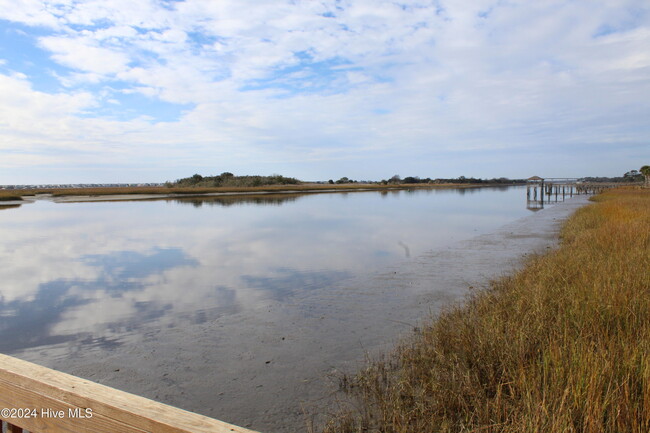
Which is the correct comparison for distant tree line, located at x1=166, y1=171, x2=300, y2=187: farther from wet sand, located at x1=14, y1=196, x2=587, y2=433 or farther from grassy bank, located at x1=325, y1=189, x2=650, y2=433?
grassy bank, located at x1=325, y1=189, x2=650, y2=433

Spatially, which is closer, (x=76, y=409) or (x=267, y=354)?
(x=76, y=409)

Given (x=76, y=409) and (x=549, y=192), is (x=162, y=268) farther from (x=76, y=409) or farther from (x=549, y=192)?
(x=549, y=192)

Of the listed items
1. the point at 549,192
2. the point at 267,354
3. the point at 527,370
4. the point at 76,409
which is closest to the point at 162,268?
the point at 267,354

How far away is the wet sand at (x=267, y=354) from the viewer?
4.59 m

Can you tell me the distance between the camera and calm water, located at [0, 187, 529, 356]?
7.56m

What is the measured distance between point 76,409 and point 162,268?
11.3 meters

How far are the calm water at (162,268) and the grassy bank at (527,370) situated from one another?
4.15 m

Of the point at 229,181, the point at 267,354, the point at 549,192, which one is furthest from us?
the point at 229,181

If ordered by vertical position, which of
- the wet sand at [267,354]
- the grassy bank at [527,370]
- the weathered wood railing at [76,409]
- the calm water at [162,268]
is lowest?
the wet sand at [267,354]

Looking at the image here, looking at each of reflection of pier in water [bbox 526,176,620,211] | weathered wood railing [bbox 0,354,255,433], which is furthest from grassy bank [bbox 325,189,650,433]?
reflection of pier in water [bbox 526,176,620,211]

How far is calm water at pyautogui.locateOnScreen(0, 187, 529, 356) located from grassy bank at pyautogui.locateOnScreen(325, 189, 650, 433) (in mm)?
4150

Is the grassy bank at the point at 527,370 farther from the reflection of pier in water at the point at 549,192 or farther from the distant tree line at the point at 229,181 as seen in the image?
the distant tree line at the point at 229,181

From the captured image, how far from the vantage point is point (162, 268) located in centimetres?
1227

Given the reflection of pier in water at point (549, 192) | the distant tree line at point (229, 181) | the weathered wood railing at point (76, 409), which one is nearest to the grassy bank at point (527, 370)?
the weathered wood railing at point (76, 409)
